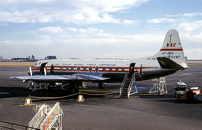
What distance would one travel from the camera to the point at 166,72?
29.2m

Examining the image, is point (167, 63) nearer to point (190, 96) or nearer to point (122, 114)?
point (190, 96)

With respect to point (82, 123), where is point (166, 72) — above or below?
above

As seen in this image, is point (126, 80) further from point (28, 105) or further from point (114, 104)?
point (28, 105)

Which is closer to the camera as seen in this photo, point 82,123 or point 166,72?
point 82,123

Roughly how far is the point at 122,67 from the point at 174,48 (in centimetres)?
824

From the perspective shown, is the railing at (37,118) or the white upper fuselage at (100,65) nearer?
the railing at (37,118)

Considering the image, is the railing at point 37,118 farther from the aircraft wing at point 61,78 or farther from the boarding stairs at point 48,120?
the aircraft wing at point 61,78

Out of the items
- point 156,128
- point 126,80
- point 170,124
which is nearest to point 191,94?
point 126,80

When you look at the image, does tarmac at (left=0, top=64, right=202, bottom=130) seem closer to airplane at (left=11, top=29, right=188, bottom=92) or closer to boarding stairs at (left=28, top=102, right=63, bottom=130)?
boarding stairs at (left=28, top=102, right=63, bottom=130)

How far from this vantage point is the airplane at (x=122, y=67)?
29.0 metres

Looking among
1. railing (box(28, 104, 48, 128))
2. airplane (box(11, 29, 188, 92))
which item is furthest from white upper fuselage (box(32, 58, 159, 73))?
railing (box(28, 104, 48, 128))

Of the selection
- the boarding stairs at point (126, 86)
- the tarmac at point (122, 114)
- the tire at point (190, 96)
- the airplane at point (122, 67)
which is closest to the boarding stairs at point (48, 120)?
the tarmac at point (122, 114)

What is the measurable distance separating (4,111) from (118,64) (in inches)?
685

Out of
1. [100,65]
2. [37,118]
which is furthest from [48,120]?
[100,65]
